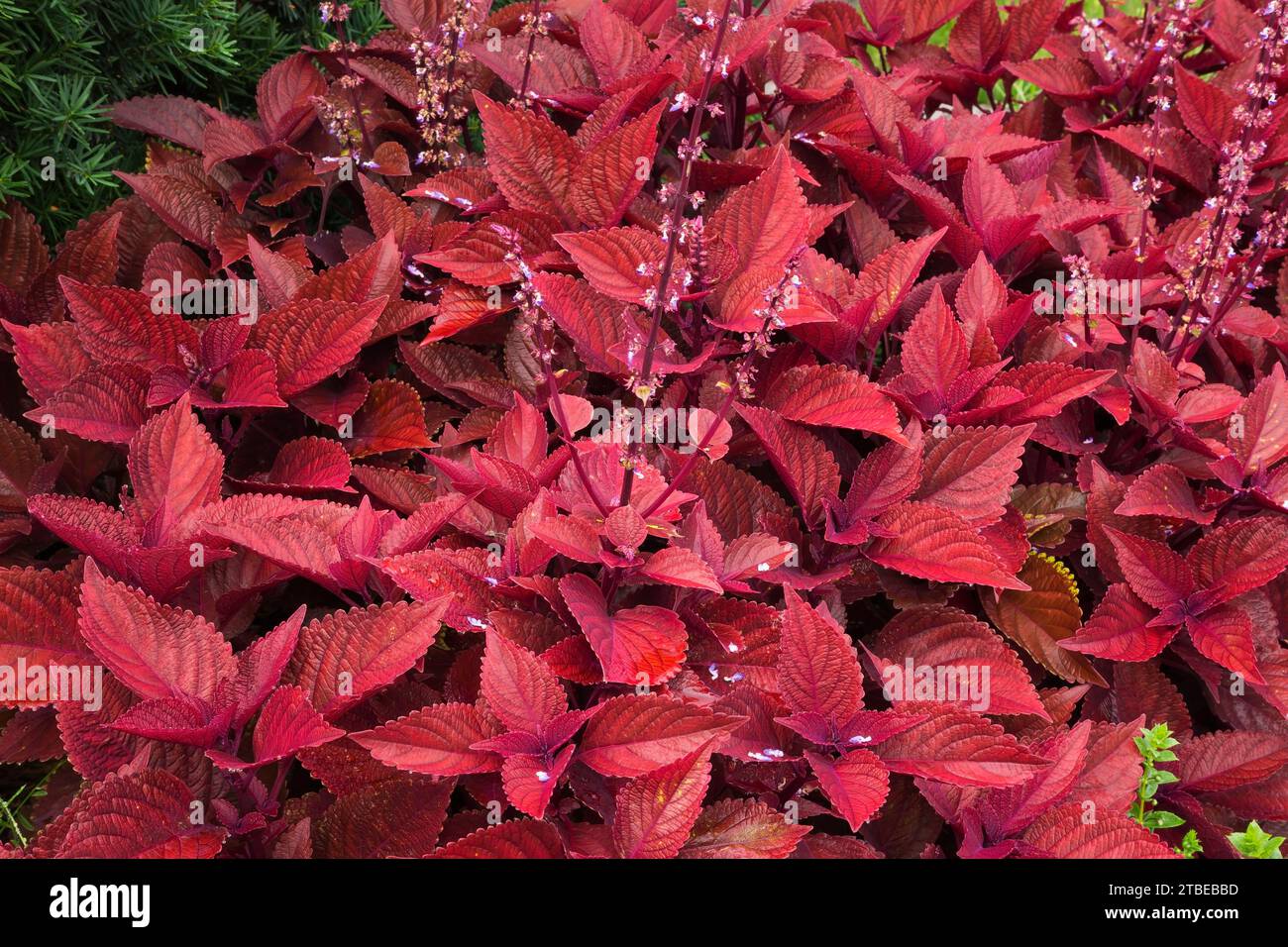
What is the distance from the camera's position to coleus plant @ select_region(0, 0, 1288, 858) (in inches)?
65.6

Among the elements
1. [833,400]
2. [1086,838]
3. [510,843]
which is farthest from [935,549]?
[510,843]

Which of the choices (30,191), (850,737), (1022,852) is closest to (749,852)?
(850,737)

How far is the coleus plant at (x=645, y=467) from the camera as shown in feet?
5.47

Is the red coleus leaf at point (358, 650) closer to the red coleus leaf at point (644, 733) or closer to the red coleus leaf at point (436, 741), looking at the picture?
the red coleus leaf at point (436, 741)

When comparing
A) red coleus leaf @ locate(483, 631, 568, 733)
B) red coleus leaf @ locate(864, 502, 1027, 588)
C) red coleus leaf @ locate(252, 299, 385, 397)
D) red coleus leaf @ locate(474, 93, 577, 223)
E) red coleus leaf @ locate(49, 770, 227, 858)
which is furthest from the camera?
red coleus leaf @ locate(474, 93, 577, 223)

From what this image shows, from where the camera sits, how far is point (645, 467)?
1902mm

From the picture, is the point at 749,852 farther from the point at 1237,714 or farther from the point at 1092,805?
the point at 1237,714

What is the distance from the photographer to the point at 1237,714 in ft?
7.23

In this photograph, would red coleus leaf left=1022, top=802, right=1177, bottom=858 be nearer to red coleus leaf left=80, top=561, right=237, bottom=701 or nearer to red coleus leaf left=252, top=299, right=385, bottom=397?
red coleus leaf left=80, top=561, right=237, bottom=701

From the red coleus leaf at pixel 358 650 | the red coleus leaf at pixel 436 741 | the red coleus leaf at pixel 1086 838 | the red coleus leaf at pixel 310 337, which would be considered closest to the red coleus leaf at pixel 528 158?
the red coleus leaf at pixel 310 337

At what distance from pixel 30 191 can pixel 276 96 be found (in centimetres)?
57

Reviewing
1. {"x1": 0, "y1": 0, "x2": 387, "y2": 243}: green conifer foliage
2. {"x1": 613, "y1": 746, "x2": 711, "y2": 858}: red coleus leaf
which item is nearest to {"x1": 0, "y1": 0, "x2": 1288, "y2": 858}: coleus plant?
{"x1": 613, "y1": 746, "x2": 711, "y2": 858}: red coleus leaf

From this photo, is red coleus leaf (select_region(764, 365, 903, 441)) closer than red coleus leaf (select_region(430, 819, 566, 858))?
No

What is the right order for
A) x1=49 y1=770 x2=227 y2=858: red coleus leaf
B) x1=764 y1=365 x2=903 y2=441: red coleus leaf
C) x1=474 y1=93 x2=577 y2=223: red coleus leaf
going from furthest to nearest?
x1=474 y1=93 x2=577 y2=223: red coleus leaf → x1=764 y1=365 x2=903 y2=441: red coleus leaf → x1=49 y1=770 x2=227 y2=858: red coleus leaf
